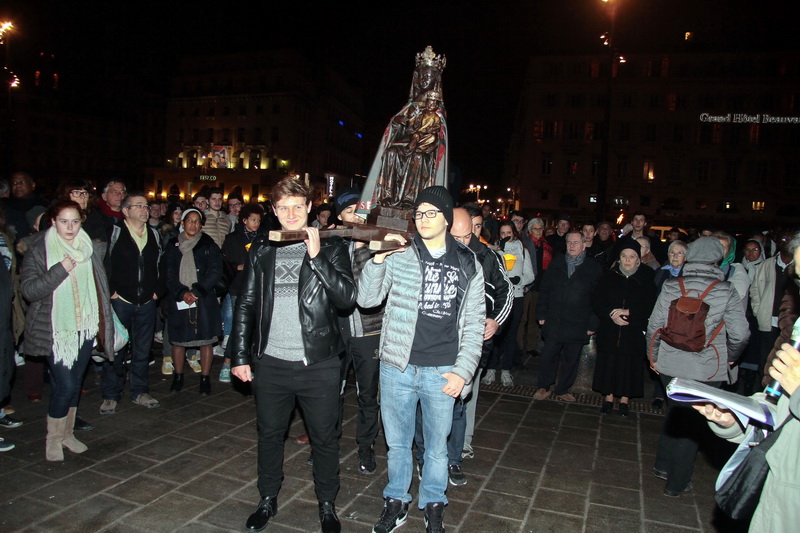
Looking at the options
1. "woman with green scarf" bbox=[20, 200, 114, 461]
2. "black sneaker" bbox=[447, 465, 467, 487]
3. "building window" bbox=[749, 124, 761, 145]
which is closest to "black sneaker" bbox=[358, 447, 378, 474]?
"black sneaker" bbox=[447, 465, 467, 487]

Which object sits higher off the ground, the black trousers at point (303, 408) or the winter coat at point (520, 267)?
the winter coat at point (520, 267)

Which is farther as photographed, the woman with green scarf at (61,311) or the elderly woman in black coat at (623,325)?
the elderly woman in black coat at (623,325)

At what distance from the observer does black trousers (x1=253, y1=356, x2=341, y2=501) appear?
3.80 m

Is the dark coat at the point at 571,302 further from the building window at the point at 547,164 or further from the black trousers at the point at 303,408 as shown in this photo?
the building window at the point at 547,164

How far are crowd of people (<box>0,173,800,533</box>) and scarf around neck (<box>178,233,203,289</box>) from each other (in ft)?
0.06

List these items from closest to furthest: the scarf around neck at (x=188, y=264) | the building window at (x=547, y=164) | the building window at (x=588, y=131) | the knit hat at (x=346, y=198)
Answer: the knit hat at (x=346, y=198) → the scarf around neck at (x=188, y=264) → the building window at (x=588, y=131) → the building window at (x=547, y=164)

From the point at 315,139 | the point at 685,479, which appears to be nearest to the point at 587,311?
the point at 685,479

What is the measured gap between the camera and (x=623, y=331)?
6.73 meters

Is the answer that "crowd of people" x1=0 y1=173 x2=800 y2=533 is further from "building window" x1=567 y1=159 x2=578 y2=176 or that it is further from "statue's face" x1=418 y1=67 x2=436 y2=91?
"building window" x1=567 y1=159 x2=578 y2=176

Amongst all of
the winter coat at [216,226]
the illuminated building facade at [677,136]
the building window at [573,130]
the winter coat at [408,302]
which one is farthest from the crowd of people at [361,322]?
the building window at [573,130]

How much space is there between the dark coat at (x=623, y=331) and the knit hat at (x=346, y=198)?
11.1 feet

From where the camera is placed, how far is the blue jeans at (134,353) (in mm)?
5984

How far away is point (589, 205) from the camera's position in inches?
2138

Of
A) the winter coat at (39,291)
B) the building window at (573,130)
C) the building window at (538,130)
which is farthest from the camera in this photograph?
the building window at (538,130)
